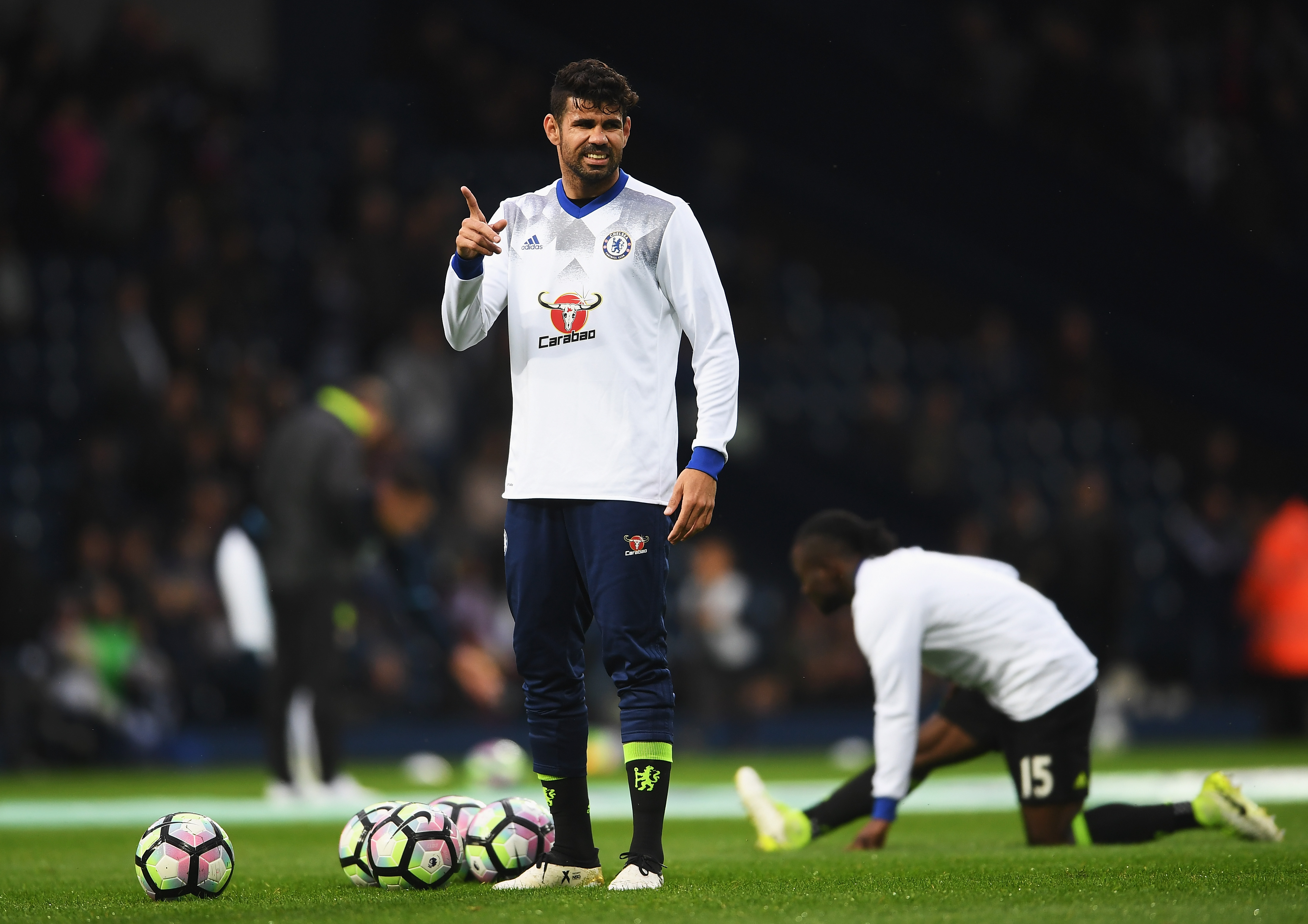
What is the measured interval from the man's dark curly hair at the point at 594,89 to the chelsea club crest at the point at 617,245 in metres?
0.38

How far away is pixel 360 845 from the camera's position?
5.68m

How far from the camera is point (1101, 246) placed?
69.5 feet

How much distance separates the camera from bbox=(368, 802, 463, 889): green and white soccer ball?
5562 millimetres

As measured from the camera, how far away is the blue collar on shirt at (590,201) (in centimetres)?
537

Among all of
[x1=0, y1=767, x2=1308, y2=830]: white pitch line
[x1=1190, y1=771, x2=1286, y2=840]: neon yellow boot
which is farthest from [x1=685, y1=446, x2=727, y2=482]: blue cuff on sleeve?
[x1=0, y1=767, x2=1308, y2=830]: white pitch line

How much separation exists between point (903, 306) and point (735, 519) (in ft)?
15.9

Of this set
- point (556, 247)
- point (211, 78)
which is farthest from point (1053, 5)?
point (556, 247)

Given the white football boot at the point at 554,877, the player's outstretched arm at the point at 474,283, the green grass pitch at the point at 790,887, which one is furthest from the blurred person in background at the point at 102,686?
the white football boot at the point at 554,877

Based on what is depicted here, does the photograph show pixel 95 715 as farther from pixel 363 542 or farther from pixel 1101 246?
pixel 1101 246

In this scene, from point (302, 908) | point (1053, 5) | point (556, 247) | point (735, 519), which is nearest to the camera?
point (302, 908)

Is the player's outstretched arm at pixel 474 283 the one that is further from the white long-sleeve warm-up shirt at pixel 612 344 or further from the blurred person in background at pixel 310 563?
the blurred person in background at pixel 310 563

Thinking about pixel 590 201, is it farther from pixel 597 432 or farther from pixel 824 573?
pixel 824 573

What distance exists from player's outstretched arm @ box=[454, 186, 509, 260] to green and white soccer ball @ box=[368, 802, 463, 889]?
192cm

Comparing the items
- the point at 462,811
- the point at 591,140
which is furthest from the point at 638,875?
the point at 591,140
